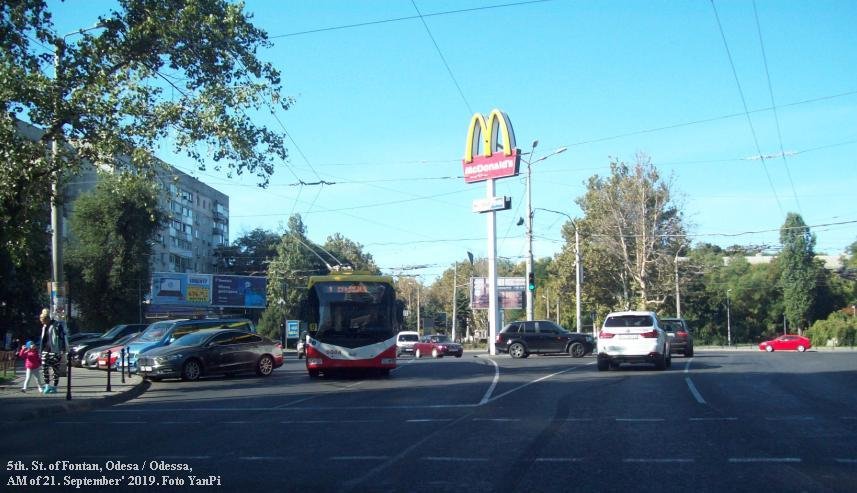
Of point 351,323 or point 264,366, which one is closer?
point 351,323

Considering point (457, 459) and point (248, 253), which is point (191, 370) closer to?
point (457, 459)

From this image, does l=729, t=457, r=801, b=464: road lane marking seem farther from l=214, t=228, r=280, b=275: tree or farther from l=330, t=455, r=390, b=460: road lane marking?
l=214, t=228, r=280, b=275: tree

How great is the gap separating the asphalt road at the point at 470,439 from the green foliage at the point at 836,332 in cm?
6078

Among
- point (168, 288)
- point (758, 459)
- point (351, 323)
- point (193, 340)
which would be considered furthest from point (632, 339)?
point (168, 288)

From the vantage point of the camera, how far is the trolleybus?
22219mm

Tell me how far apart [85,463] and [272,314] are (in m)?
65.1

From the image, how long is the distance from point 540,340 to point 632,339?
13.1 meters

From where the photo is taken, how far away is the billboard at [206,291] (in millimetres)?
61750

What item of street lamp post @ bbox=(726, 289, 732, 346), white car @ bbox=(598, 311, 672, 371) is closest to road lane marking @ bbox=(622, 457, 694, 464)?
white car @ bbox=(598, 311, 672, 371)

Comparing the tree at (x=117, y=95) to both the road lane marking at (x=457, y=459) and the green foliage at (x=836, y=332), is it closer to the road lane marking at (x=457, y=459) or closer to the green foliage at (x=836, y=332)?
the road lane marking at (x=457, y=459)

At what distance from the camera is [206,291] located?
211 feet

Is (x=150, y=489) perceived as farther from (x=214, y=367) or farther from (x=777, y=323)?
(x=777, y=323)

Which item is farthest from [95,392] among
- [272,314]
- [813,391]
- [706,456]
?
[272,314]

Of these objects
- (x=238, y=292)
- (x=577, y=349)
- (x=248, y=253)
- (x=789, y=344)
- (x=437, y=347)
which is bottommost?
(x=789, y=344)
